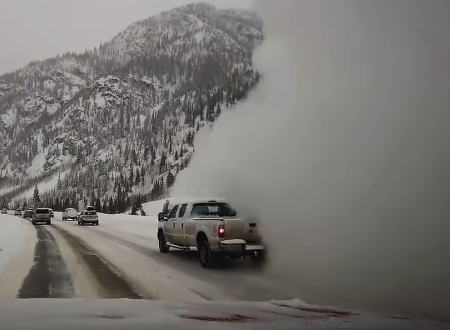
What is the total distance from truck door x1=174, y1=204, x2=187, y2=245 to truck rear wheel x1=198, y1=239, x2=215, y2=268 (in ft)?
4.03

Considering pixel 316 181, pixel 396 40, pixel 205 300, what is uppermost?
pixel 396 40

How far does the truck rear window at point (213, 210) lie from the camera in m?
13.4

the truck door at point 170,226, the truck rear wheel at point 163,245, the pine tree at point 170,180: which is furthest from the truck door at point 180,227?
the pine tree at point 170,180

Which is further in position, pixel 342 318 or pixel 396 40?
pixel 396 40

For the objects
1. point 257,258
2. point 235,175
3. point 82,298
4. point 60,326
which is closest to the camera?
point 60,326

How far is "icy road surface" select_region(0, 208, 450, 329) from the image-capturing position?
20.7ft

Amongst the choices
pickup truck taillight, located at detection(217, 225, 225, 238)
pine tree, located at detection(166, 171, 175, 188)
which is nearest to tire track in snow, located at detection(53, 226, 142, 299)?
pickup truck taillight, located at detection(217, 225, 225, 238)

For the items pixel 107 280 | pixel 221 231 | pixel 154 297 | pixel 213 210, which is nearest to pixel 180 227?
pixel 213 210

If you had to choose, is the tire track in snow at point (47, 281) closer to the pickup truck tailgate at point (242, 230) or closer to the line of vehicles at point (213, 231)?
the line of vehicles at point (213, 231)

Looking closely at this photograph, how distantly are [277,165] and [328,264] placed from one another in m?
3.68

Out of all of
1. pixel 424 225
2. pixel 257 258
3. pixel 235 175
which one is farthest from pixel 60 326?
pixel 235 175

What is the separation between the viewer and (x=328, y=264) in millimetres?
9633

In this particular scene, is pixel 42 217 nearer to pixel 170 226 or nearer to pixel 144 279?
pixel 170 226

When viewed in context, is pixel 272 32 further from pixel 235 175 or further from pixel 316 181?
pixel 235 175
